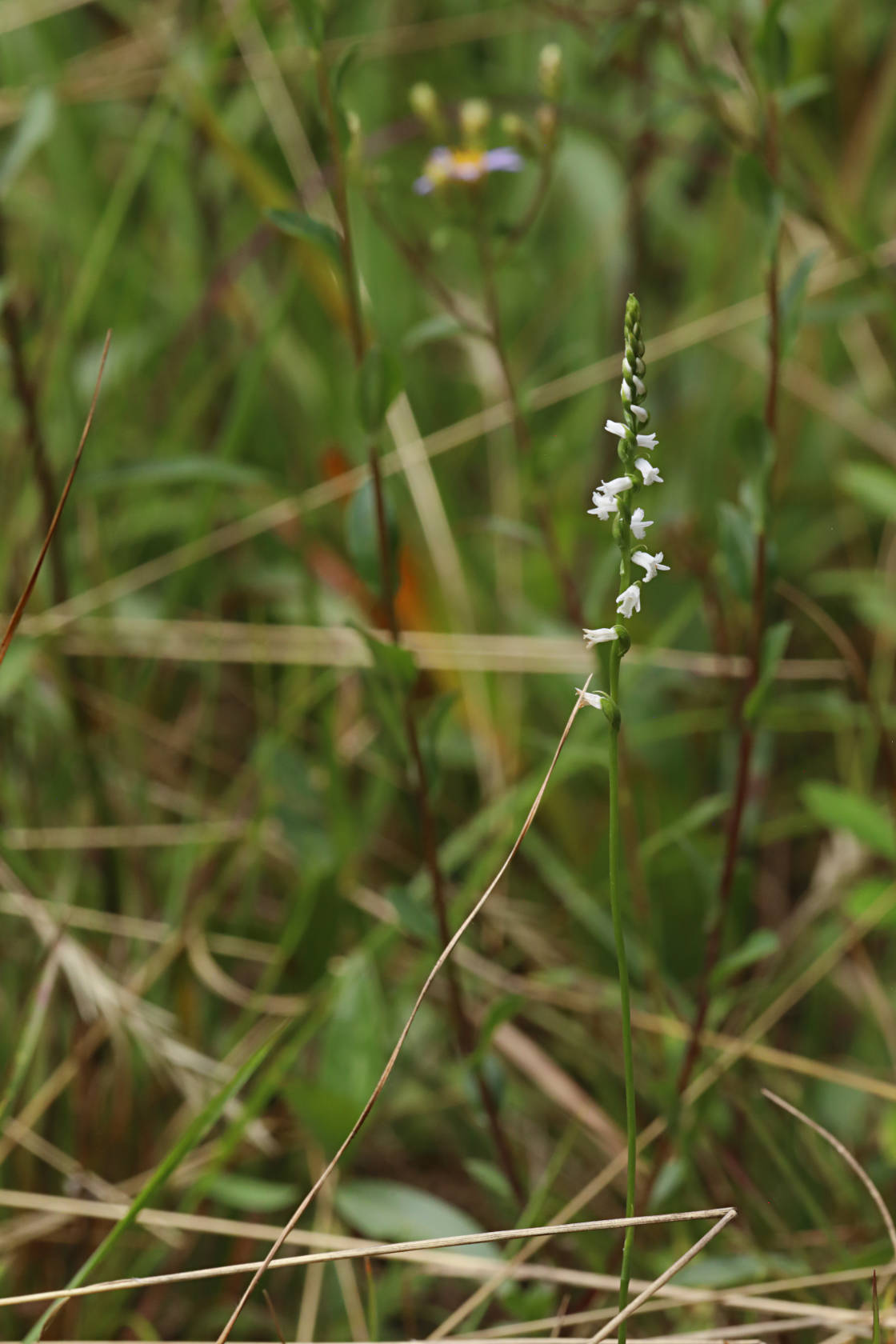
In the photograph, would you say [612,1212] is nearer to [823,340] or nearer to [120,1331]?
[120,1331]

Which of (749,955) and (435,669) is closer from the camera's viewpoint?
(749,955)

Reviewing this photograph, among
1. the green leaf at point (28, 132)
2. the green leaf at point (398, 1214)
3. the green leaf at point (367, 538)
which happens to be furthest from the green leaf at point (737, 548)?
the green leaf at point (28, 132)

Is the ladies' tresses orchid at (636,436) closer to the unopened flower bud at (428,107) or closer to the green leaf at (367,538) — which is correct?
the green leaf at (367,538)

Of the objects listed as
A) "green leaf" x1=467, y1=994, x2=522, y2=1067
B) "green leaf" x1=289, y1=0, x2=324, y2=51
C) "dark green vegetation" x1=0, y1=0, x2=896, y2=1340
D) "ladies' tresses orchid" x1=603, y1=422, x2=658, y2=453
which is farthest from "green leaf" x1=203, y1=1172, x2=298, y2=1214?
"green leaf" x1=289, y1=0, x2=324, y2=51

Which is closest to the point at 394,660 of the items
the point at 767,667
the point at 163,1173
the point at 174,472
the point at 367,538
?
the point at 367,538

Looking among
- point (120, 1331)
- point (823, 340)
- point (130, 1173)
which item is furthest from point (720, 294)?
point (120, 1331)

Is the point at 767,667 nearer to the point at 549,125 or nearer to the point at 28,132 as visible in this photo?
the point at 549,125
